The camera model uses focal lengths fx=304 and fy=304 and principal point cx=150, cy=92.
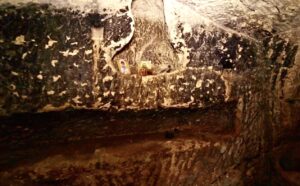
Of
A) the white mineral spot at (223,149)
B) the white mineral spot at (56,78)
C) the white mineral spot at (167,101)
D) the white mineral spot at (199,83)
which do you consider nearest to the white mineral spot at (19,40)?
the white mineral spot at (56,78)

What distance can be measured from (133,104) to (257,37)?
91 cm

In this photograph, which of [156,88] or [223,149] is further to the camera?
[223,149]

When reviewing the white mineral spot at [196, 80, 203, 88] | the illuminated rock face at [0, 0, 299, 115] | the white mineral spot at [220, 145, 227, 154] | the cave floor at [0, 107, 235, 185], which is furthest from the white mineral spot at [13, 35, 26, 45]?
the white mineral spot at [220, 145, 227, 154]

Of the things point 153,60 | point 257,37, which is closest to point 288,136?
point 257,37

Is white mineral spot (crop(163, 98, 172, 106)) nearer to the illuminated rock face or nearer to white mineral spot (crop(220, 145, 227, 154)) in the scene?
the illuminated rock face

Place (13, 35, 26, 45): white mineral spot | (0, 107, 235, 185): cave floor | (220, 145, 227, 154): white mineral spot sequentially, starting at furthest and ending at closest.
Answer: (220, 145, 227, 154): white mineral spot
(0, 107, 235, 185): cave floor
(13, 35, 26, 45): white mineral spot

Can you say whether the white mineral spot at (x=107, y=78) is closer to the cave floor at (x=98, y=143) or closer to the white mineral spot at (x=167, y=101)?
the cave floor at (x=98, y=143)

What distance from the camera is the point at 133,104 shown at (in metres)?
1.55

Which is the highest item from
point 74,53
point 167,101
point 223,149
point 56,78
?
point 74,53

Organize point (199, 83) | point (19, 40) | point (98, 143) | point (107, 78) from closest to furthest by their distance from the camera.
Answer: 1. point (19, 40)
2. point (107, 78)
3. point (98, 143)
4. point (199, 83)

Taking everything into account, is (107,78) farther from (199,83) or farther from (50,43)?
(199,83)

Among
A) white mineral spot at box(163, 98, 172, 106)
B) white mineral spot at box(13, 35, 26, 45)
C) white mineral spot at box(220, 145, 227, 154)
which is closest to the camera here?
white mineral spot at box(13, 35, 26, 45)

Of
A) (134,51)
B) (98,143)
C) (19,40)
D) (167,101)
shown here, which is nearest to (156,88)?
(167,101)

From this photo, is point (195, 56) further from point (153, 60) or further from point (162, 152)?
point (162, 152)
